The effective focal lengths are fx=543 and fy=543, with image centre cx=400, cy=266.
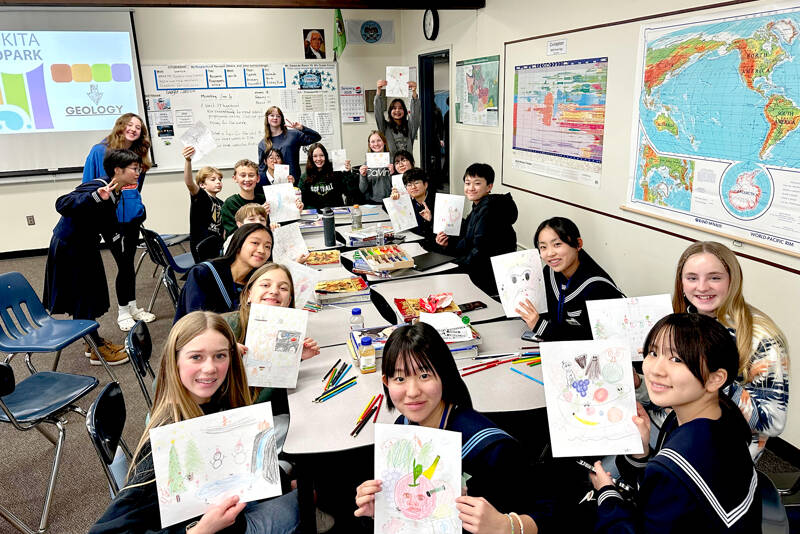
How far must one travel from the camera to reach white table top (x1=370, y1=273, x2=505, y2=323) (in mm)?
2721

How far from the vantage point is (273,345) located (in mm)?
2041

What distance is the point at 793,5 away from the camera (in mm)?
2336

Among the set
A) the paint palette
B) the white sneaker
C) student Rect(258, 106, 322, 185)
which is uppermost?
student Rect(258, 106, 322, 185)

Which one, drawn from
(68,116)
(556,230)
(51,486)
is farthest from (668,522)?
(68,116)

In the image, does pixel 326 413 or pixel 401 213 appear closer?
pixel 326 413

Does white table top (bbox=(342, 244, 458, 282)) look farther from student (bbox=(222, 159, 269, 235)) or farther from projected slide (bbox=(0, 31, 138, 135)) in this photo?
projected slide (bbox=(0, 31, 138, 135))

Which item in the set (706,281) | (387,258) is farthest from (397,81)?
(706,281)

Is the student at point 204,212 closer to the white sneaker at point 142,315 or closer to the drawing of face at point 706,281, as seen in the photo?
the white sneaker at point 142,315

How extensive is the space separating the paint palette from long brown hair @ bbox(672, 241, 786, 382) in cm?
164

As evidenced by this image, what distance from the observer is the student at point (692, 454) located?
3.88 feet

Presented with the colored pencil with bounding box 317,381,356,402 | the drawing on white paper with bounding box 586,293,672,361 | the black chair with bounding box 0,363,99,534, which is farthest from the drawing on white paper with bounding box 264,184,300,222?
the drawing on white paper with bounding box 586,293,672,361

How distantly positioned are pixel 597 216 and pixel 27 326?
12.0ft

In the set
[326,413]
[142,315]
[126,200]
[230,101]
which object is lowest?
[142,315]

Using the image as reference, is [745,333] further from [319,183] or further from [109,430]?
[319,183]
